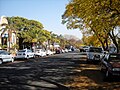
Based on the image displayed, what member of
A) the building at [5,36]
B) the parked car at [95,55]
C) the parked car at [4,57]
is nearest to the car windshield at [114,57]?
the parked car at [95,55]

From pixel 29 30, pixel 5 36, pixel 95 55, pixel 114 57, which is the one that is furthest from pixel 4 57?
pixel 29 30

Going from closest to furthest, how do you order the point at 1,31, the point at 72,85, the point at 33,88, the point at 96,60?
1. the point at 33,88
2. the point at 72,85
3. the point at 96,60
4. the point at 1,31

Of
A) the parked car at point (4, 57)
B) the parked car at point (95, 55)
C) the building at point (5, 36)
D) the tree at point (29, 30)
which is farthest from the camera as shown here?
the tree at point (29, 30)

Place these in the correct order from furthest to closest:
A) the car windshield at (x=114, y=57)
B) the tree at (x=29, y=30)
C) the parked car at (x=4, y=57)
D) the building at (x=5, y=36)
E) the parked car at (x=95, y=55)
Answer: the tree at (x=29, y=30) → the building at (x=5, y=36) → the parked car at (x=95, y=55) → the parked car at (x=4, y=57) → the car windshield at (x=114, y=57)

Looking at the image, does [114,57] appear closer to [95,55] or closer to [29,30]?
[95,55]

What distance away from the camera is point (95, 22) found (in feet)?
64.5

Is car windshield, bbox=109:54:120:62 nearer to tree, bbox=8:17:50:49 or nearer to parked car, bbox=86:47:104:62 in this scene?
parked car, bbox=86:47:104:62

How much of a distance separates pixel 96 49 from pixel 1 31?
2881 centimetres

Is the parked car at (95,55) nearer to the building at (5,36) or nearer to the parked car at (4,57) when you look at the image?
the parked car at (4,57)

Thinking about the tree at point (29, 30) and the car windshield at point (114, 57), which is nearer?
the car windshield at point (114, 57)

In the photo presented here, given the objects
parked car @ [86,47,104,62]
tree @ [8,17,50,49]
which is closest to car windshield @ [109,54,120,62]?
parked car @ [86,47,104,62]

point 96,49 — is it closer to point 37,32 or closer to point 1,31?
point 1,31

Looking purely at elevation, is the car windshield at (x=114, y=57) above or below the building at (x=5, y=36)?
below

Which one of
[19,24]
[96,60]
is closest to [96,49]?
[96,60]
